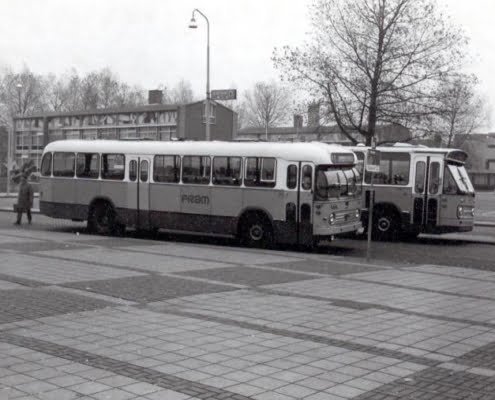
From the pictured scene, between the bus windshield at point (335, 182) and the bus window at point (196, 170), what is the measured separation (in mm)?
3235

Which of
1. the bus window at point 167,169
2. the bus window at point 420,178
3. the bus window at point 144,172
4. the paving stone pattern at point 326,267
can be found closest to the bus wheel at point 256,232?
the bus window at point 167,169

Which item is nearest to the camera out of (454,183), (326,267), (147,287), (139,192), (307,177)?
(147,287)

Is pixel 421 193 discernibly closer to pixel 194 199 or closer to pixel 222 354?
pixel 194 199

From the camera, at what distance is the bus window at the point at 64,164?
71.2 ft

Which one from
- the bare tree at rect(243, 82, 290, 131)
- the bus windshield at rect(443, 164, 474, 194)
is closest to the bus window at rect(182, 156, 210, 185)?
the bus windshield at rect(443, 164, 474, 194)

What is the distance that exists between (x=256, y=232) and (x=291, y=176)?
172cm

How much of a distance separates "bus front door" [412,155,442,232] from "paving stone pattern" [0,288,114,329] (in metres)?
12.9

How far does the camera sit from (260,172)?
60.2ft

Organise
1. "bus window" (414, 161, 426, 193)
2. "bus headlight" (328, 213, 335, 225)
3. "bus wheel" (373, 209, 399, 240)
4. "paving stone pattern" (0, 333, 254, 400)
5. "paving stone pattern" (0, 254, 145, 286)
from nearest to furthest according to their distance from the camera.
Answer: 1. "paving stone pattern" (0, 333, 254, 400)
2. "paving stone pattern" (0, 254, 145, 286)
3. "bus headlight" (328, 213, 335, 225)
4. "bus window" (414, 161, 426, 193)
5. "bus wheel" (373, 209, 399, 240)

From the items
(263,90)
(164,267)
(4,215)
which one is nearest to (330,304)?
(164,267)

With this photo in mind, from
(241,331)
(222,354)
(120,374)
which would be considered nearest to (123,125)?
(241,331)

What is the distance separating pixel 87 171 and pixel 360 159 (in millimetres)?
8017

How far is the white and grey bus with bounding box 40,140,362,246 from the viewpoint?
17.6 metres

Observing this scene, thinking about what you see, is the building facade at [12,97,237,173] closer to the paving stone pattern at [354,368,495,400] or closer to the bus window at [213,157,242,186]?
the bus window at [213,157,242,186]
